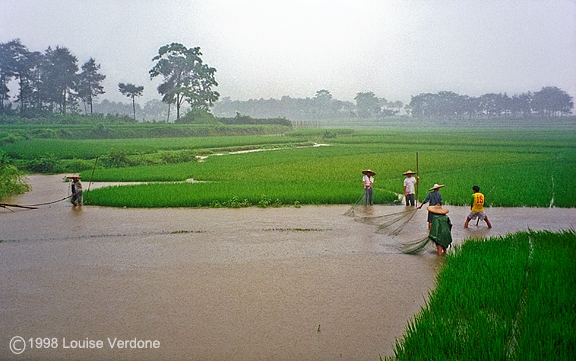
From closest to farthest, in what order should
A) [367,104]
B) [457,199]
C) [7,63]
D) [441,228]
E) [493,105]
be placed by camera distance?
[441,228] → [457,199] → [7,63] → [493,105] → [367,104]

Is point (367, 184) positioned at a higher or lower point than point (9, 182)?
higher

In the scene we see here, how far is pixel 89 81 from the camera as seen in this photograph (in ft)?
152

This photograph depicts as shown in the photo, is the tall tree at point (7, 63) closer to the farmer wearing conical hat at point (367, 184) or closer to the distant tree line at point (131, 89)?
the distant tree line at point (131, 89)

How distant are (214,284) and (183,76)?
44.0m

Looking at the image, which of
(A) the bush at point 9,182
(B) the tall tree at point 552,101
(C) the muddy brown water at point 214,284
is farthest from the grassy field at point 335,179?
(B) the tall tree at point 552,101

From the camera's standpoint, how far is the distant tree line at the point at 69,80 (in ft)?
125

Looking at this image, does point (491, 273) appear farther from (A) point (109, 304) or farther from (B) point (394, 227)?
(A) point (109, 304)

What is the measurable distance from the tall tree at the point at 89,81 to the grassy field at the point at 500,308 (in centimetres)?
4601

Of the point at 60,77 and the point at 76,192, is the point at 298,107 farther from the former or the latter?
the point at 76,192

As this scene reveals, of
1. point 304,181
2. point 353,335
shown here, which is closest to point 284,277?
point 353,335

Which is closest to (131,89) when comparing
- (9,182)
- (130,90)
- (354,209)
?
(130,90)

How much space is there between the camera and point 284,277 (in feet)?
22.0

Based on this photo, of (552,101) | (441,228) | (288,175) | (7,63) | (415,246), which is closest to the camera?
(441,228)

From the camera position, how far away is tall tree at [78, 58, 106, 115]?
4606 cm
